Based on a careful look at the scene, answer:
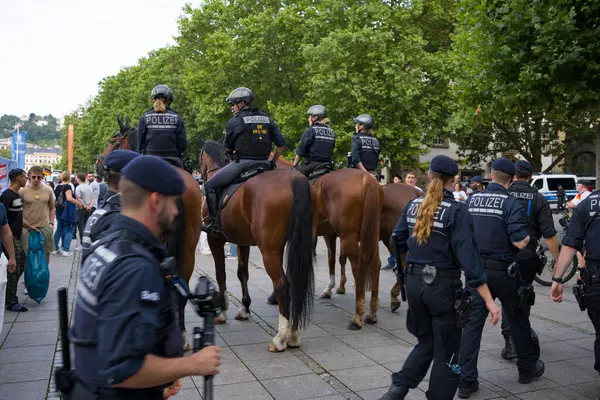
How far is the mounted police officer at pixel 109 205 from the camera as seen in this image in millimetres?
3699

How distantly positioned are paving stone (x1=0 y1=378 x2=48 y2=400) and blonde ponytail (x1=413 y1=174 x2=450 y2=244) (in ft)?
11.4

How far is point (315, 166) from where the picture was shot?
8.37 m

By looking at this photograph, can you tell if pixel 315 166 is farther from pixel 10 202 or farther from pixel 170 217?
pixel 170 217

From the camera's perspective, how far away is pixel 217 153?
8000mm

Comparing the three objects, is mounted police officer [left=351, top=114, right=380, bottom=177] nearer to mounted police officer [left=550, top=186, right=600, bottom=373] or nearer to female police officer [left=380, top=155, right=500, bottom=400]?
mounted police officer [left=550, top=186, right=600, bottom=373]

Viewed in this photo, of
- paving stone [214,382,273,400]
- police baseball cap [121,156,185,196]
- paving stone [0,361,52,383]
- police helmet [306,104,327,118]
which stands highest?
police helmet [306,104,327,118]

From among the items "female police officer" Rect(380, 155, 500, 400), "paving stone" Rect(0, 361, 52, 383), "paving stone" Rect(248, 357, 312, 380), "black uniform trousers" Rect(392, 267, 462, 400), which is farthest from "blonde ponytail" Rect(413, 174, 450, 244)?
"paving stone" Rect(0, 361, 52, 383)

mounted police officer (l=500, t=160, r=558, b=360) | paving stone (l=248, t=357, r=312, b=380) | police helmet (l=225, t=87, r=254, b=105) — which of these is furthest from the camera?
police helmet (l=225, t=87, r=254, b=105)

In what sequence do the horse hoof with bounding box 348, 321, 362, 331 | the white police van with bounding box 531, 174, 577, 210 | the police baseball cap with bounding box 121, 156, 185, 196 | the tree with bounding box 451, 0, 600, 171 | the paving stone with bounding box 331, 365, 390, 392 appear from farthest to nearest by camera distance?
1. the white police van with bounding box 531, 174, 577, 210
2. the tree with bounding box 451, 0, 600, 171
3. the horse hoof with bounding box 348, 321, 362, 331
4. the paving stone with bounding box 331, 365, 390, 392
5. the police baseball cap with bounding box 121, 156, 185, 196

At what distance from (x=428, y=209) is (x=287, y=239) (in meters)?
2.42

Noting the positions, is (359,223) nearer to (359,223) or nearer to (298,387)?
(359,223)

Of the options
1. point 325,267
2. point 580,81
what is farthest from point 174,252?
point 580,81

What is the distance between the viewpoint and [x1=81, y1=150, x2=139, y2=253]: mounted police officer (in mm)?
3699

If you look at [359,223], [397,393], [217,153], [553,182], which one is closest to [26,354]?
[217,153]
